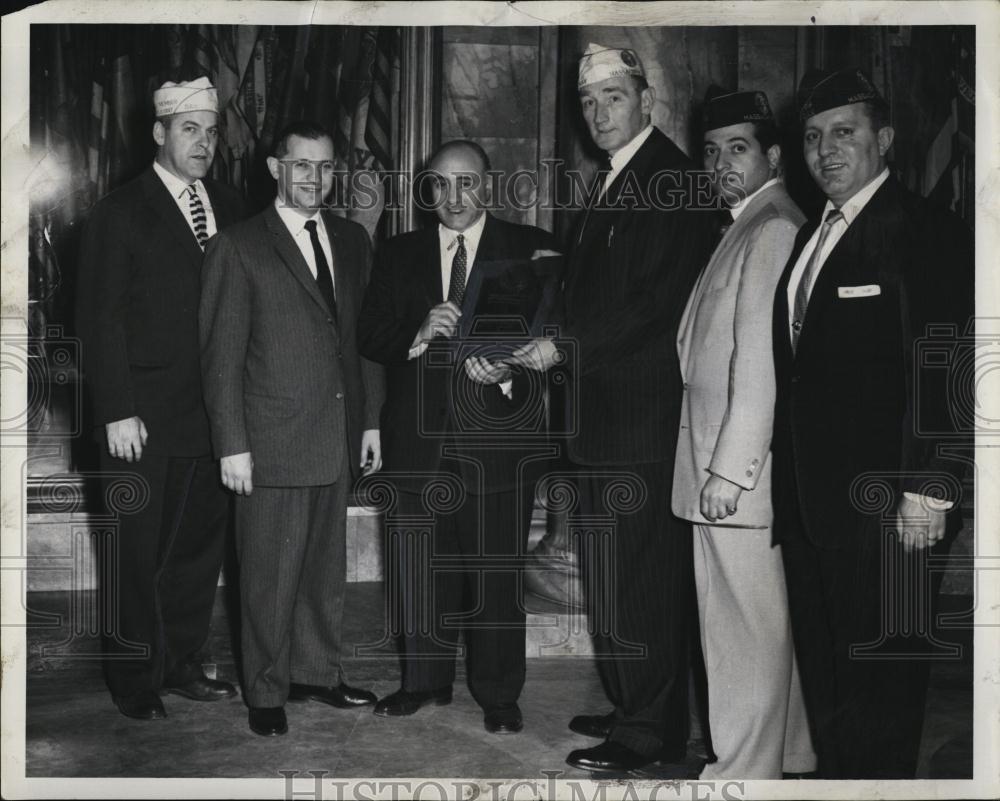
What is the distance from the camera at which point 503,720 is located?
4418 millimetres

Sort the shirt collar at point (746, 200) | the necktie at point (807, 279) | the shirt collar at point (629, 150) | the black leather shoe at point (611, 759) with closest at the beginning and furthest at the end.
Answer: the necktie at point (807, 279) → the shirt collar at point (746, 200) → the black leather shoe at point (611, 759) → the shirt collar at point (629, 150)

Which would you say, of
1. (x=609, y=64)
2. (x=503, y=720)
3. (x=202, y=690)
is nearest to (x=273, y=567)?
(x=202, y=690)

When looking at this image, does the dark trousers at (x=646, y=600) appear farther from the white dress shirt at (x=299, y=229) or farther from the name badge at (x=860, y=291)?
the white dress shirt at (x=299, y=229)

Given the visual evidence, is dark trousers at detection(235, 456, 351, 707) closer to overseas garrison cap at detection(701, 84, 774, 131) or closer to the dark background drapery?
the dark background drapery

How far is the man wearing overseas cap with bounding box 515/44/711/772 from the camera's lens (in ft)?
13.7

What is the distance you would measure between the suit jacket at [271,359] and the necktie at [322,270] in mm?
39

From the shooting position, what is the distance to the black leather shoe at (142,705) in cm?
451

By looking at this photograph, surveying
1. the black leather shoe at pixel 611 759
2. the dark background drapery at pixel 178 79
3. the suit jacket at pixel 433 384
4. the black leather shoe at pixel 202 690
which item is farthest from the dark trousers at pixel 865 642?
the dark background drapery at pixel 178 79

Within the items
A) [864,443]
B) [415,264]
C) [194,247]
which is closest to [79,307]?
[194,247]

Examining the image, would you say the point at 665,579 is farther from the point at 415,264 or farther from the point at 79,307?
the point at 79,307

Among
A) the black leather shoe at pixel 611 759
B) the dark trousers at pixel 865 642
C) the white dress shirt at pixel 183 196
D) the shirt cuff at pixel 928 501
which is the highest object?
the white dress shirt at pixel 183 196

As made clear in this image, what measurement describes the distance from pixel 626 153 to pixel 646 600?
5.29 ft

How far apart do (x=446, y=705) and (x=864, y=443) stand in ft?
6.33

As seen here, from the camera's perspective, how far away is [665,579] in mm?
4223
